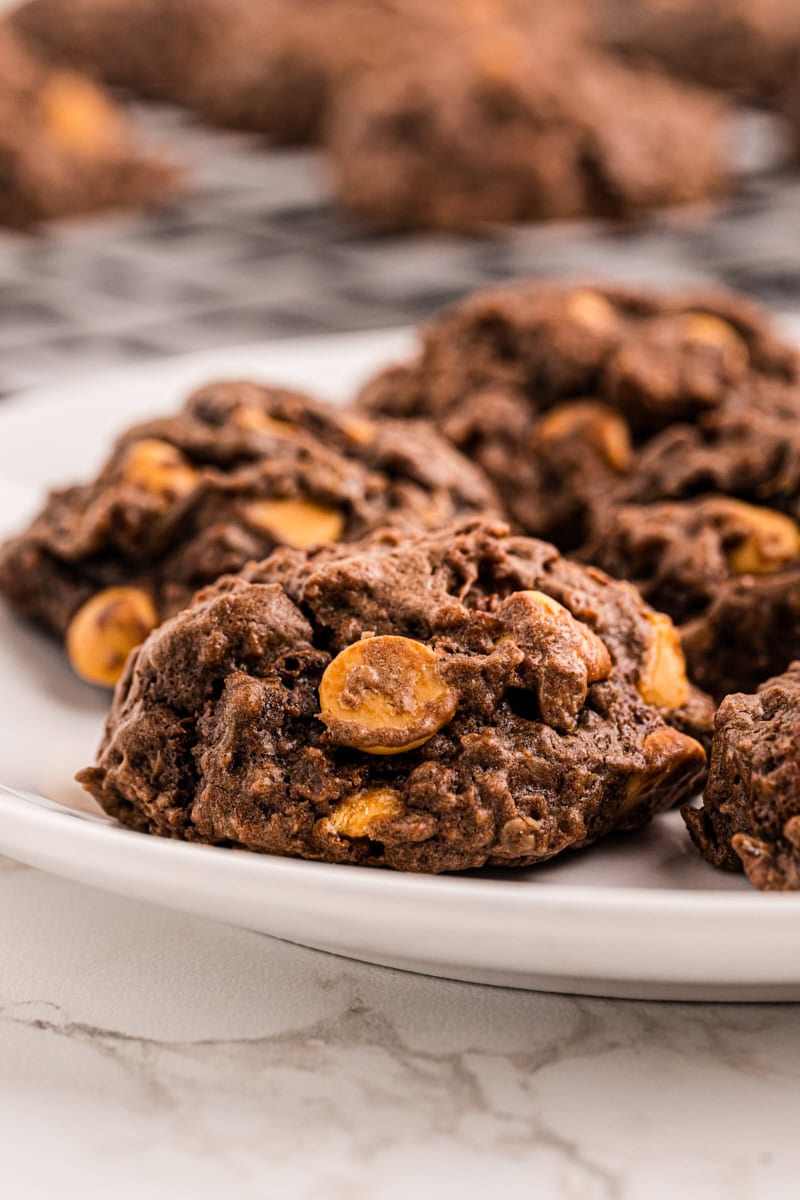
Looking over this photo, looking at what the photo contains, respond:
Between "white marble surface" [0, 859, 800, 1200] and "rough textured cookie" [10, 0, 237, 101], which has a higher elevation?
"rough textured cookie" [10, 0, 237, 101]

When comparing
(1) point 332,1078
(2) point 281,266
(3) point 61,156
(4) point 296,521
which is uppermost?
(4) point 296,521

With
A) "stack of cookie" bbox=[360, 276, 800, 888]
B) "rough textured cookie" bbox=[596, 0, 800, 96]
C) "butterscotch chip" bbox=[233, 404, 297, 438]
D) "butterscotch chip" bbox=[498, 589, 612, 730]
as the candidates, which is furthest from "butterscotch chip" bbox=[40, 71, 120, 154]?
"butterscotch chip" bbox=[498, 589, 612, 730]

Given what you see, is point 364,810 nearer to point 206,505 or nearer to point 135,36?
point 206,505

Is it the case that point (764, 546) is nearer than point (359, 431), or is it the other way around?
point (764, 546)

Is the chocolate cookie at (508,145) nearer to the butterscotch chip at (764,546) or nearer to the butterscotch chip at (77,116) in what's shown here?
the butterscotch chip at (77,116)

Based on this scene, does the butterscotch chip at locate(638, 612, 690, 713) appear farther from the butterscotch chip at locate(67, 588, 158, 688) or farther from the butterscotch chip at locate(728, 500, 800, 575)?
the butterscotch chip at locate(67, 588, 158, 688)

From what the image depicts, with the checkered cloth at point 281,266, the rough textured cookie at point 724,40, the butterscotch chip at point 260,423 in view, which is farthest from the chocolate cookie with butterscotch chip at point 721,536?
the rough textured cookie at point 724,40

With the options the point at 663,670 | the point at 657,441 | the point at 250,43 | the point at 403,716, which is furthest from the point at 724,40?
the point at 403,716

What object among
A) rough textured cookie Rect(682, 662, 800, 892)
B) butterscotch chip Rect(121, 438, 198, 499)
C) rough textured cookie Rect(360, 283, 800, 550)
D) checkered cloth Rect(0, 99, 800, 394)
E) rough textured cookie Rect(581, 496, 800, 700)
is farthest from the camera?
checkered cloth Rect(0, 99, 800, 394)
